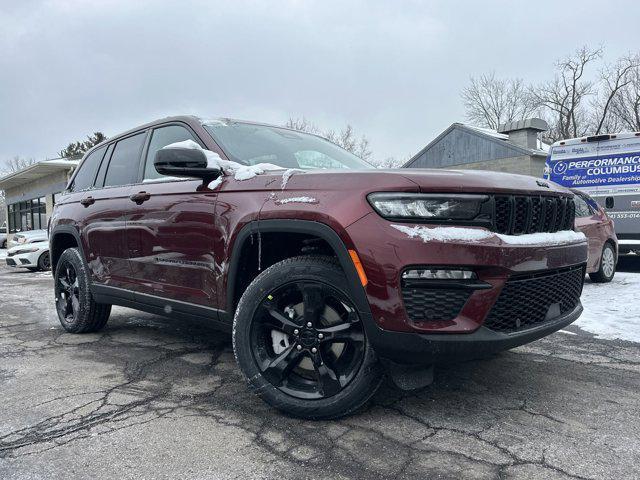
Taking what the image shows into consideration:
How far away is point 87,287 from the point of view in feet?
15.1

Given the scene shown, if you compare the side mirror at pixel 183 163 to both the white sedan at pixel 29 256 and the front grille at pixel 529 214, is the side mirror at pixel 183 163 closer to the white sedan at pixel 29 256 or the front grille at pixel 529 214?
the front grille at pixel 529 214

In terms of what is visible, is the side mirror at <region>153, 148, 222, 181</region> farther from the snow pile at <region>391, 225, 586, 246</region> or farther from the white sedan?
the white sedan

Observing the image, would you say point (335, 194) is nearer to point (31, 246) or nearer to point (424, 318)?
point (424, 318)

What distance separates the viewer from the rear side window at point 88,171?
16.3ft

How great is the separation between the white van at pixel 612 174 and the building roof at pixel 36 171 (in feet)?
68.2

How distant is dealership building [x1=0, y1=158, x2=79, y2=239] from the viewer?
25.2 metres

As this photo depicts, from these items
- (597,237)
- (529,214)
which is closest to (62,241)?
(529,214)

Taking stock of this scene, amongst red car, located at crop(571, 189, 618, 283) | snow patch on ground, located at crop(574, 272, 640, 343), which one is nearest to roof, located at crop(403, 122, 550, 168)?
red car, located at crop(571, 189, 618, 283)

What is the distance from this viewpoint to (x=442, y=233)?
235 cm

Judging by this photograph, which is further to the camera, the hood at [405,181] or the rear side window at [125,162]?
the rear side window at [125,162]

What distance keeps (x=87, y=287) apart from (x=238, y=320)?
2.34 m

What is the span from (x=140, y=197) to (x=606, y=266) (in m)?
7.01

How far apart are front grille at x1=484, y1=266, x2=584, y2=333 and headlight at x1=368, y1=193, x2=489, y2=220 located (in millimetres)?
395

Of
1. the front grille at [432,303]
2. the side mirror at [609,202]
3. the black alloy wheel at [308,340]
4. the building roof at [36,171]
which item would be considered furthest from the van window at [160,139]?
the building roof at [36,171]
